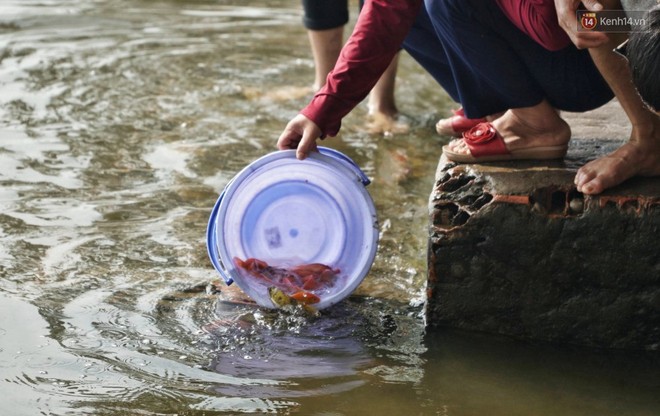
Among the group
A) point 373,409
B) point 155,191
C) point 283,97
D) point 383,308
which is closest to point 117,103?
point 283,97

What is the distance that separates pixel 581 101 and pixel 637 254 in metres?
0.58

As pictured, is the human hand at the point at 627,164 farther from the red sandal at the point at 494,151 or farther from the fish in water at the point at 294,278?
the fish in water at the point at 294,278

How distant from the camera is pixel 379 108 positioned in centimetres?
529

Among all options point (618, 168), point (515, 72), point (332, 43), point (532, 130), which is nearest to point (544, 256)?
point (618, 168)

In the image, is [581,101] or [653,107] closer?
[653,107]

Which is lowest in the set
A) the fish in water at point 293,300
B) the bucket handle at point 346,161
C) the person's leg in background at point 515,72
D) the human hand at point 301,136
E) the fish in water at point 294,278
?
the fish in water at point 293,300

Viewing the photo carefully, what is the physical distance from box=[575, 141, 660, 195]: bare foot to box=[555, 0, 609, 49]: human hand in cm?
36

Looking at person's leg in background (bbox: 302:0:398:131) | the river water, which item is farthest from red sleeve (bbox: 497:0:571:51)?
person's leg in background (bbox: 302:0:398:131)

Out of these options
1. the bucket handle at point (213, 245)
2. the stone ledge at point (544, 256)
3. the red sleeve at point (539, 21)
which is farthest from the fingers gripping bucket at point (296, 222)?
the red sleeve at point (539, 21)

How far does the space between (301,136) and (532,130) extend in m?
0.72

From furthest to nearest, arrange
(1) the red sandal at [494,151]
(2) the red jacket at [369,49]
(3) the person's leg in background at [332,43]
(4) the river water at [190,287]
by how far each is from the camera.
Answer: (3) the person's leg in background at [332,43] → (1) the red sandal at [494,151] → (2) the red jacket at [369,49] → (4) the river water at [190,287]

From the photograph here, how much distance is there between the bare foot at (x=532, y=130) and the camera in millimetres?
3172

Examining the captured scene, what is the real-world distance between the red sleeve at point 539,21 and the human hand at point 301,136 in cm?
67

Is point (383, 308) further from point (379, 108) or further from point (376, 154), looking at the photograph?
point (379, 108)
